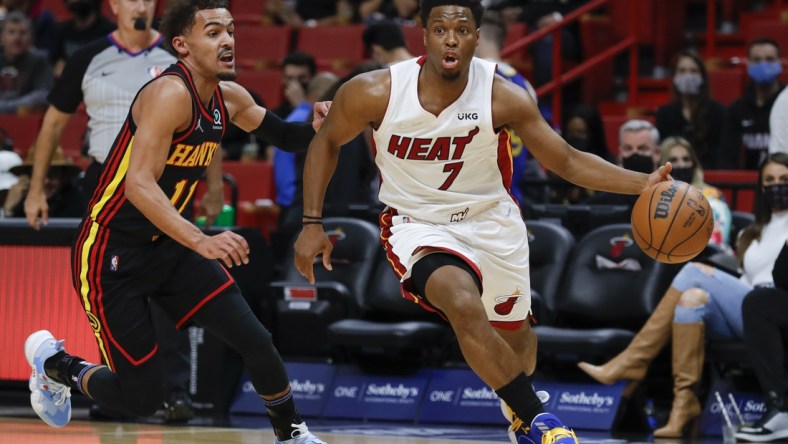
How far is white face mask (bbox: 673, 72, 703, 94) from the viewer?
1030 centimetres

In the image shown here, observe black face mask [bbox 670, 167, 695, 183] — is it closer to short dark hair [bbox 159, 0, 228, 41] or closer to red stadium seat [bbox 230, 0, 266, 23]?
short dark hair [bbox 159, 0, 228, 41]

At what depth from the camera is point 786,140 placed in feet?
29.1

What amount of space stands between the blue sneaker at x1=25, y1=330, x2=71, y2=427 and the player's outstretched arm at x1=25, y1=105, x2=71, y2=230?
1.26 m

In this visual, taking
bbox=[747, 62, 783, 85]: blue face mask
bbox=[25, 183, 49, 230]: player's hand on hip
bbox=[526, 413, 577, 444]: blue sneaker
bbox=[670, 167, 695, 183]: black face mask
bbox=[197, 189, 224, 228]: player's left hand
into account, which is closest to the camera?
bbox=[526, 413, 577, 444]: blue sneaker

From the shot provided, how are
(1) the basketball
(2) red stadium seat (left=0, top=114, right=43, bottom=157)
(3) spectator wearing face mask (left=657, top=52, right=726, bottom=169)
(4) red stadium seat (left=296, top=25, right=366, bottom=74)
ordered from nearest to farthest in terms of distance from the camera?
(1) the basketball → (3) spectator wearing face mask (left=657, top=52, right=726, bottom=169) → (2) red stadium seat (left=0, top=114, right=43, bottom=157) → (4) red stadium seat (left=296, top=25, right=366, bottom=74)

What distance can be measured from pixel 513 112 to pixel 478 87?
7.2 inches

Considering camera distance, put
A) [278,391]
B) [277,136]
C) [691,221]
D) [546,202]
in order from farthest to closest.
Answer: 1. [546,202]
2. [277,136]
3. [278,391]
4. [691,221]

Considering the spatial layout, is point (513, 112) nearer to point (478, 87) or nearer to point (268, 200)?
point (478, 87)

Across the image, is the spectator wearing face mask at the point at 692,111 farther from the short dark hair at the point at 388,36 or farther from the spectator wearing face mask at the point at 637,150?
the short dark hair at the point at 388,36

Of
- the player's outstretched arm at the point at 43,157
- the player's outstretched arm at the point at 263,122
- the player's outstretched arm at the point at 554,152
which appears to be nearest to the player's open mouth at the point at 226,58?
the player's outstretched arm at the point at 263,122

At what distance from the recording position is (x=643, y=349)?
25.7 feet

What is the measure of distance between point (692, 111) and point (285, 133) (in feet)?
15.8

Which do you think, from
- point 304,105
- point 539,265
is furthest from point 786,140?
point 304,105

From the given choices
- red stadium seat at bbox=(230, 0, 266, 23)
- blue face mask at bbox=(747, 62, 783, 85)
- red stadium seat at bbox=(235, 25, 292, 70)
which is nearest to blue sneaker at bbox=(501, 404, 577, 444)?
blue face mask at bbox=(747, 62, 783, 85)
